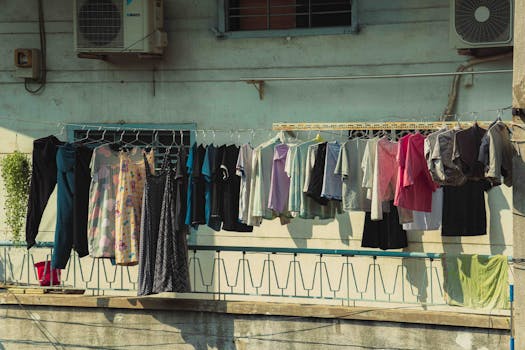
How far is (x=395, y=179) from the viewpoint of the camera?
11.2m

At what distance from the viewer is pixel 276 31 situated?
13.2 m

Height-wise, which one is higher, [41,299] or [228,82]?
[228,82]

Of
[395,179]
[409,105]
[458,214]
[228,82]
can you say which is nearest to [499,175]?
[395,179]

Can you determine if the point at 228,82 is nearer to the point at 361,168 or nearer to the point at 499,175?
the point at 361,168

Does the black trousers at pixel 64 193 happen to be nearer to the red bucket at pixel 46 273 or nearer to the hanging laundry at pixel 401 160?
the red bucket at pixel 46 273

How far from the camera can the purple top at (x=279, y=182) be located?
11.6m

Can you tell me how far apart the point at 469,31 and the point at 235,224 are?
326cm

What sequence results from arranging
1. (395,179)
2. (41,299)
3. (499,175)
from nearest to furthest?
(499,175) < (395,179) < (41,299)

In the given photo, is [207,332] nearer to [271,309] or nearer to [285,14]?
[271,309]

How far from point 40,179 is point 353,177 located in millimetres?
3509

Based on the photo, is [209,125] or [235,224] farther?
[209,125]

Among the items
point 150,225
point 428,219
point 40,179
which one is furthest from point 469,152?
point 40,179

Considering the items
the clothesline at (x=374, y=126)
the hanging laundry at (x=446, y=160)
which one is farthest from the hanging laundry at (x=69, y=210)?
the hanging laundry at (x=446, y=160)

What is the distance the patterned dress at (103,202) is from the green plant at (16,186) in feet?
4.30
